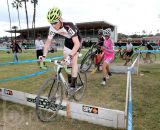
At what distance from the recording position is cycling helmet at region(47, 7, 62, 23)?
17.5ft

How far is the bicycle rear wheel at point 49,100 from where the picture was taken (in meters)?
5.44

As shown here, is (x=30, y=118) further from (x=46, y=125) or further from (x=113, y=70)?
(x=113, y=70)

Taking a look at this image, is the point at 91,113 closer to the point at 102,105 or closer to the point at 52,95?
the point at 52,95

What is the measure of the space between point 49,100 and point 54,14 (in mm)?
1963

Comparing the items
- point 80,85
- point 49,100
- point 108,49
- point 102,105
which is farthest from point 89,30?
point 49,100

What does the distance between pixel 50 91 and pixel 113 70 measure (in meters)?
7.30

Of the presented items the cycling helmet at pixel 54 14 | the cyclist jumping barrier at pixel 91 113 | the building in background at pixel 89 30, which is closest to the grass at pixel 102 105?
the cyclist jumping barrier at pixel 91 113

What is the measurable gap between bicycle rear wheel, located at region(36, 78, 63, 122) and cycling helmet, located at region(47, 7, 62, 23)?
1334mm

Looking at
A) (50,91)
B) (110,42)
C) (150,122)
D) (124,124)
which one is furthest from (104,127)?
(110,42)

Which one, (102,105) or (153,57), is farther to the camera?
(153,57)

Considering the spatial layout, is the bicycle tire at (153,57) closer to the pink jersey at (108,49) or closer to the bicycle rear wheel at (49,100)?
the pink jersey at (108,49)

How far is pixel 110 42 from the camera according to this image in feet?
→ 31.0

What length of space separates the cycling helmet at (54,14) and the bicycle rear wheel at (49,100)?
4.38ft

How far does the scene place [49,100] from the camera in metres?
5.69
